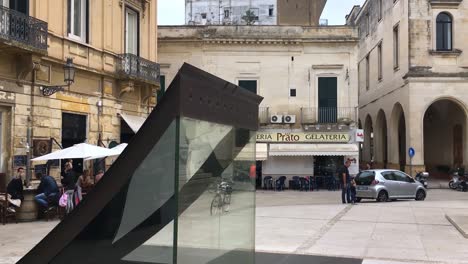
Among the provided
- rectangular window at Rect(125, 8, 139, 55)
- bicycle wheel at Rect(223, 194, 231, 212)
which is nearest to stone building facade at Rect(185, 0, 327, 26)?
rectangular window at Rect(125, 8, 139, 55)

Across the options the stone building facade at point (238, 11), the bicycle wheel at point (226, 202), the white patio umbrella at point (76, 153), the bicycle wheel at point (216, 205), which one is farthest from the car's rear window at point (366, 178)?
the stone building facade at point (238, 11)

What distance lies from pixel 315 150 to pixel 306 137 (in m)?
1.37

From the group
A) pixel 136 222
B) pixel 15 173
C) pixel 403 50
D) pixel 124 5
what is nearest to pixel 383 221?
pixel 15 173

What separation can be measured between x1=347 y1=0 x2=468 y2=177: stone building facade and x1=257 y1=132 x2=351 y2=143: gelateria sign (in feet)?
17.5

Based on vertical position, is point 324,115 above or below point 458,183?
above

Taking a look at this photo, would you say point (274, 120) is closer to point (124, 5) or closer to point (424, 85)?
point (424, 85)

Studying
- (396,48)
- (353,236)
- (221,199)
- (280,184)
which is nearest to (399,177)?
(280,184)

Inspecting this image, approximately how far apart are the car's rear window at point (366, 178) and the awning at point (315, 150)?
26.5ft

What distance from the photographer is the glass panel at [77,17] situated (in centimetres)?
1816

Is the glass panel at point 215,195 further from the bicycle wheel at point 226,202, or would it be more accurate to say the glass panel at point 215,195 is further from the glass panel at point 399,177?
the glass panel at point 399,177

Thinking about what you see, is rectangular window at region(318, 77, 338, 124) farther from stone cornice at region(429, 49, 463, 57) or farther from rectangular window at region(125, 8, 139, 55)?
rectangular window at region(125, 8, 139, 55)

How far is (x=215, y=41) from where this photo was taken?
32.4m

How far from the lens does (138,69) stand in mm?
21125

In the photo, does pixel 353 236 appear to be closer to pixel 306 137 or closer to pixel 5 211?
pixel 5 211
